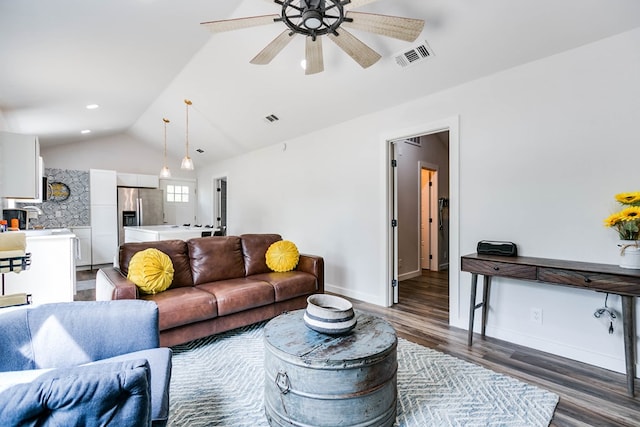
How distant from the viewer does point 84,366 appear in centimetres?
104

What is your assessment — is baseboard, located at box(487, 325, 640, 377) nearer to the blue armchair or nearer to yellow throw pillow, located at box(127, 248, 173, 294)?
the blue armchair

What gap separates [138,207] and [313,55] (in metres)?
6.65

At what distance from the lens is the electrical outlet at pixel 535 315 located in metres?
2.72

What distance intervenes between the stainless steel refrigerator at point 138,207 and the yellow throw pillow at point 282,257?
5.27 meters

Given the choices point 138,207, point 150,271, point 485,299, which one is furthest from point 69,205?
point 485,299

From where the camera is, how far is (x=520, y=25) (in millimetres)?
2418

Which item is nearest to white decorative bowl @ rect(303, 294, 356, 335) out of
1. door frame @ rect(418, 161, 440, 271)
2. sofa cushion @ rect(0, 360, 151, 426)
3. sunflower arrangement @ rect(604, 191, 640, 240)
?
sofa cushion @ rect(0, 360, 151, 426)

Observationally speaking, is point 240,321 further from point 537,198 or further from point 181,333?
point 537,198

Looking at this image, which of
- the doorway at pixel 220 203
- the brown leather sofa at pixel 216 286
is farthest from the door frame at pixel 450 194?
the doorway at pixel 220 203

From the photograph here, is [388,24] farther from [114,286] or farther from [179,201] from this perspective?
[179,201]

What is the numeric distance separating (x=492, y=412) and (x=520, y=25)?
9.05ft

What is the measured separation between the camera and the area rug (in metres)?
1.81

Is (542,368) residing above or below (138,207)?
below

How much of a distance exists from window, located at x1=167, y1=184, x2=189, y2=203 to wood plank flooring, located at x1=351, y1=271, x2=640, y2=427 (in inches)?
254
